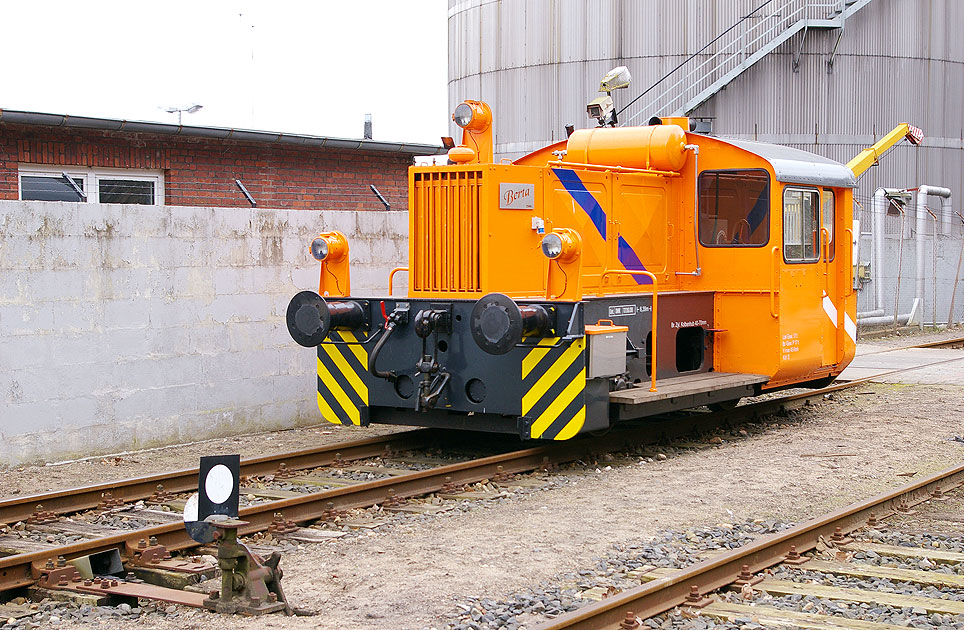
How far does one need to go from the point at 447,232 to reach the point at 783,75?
1660 cm

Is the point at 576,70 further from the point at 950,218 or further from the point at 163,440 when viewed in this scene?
the point at 163,440

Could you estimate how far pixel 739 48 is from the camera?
79.9 feet

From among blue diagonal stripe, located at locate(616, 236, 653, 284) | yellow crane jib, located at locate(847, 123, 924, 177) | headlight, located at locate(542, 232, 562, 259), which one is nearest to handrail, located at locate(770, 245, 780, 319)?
blue diagonal stripe, located at locate(616, 236, 653, 284)

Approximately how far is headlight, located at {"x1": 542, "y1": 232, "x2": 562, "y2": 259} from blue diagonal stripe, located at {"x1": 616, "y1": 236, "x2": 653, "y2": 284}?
1.60 m

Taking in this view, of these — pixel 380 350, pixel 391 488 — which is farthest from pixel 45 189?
pixel 391 488

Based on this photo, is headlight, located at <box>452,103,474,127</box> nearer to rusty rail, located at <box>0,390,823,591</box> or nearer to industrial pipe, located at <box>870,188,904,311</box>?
rusty rail, located at <box>0,390,823,591</box>

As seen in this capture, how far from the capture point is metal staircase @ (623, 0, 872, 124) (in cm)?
2405

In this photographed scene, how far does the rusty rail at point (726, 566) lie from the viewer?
5121 mm

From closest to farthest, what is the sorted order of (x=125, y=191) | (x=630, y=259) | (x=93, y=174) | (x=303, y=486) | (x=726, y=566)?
1. (x=726, y=566)
2. (x=303, y=486)
3. (x=630, y=259)
4. (x=93, y=174)
5. (x=125, y=191)

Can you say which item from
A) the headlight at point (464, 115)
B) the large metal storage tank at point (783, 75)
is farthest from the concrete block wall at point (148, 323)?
the large metal storage tank at point (783, 75)

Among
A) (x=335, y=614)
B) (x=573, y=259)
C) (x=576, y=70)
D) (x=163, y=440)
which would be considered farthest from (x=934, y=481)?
(x=576, y=70)

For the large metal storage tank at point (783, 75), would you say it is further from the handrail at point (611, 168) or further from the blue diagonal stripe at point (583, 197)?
the blue diagonal stripe at point (583, 197)

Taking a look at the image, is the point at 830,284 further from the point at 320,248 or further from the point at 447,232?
the point at 320,248

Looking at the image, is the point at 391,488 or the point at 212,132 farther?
the point at 212,132
